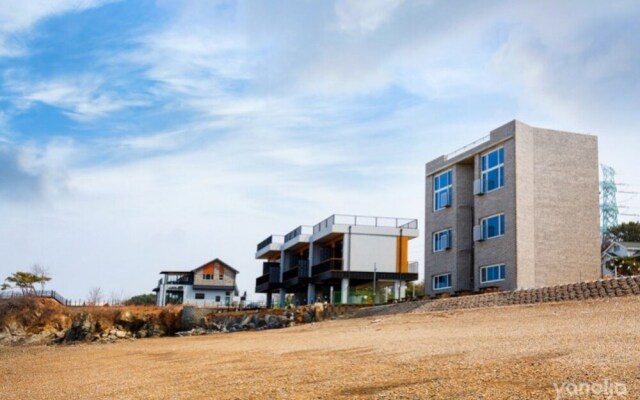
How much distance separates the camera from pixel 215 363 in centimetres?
2183

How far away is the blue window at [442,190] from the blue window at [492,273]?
19.9 ft

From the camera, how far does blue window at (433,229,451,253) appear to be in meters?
48.0

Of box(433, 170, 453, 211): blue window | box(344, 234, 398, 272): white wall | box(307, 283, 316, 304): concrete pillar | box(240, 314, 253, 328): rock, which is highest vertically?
box(433, 170, 453, 211): blue window

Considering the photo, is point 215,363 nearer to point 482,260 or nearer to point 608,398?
point 608,398

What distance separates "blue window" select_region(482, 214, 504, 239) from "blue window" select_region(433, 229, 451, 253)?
4.27 meters

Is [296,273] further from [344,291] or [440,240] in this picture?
[440,240]

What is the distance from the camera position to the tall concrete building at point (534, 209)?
40750 millimetres

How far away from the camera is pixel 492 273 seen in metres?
42.9

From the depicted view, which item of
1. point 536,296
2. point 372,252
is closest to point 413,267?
point 372,252

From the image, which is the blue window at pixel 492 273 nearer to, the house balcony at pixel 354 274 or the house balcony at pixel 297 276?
the house balcony at pixel 354 274

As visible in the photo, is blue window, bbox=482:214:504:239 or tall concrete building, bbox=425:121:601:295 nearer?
tall concrete building, bbox=425:121:601:295

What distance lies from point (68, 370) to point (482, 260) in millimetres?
25777

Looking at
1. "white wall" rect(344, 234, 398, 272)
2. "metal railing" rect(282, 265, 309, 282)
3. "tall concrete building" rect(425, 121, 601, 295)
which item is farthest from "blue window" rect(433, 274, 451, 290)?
"metal railing" rect(282, 265, 309, 282)

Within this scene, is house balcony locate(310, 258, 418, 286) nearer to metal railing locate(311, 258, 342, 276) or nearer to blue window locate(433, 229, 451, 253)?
metal railing locate(311, 258, 342, 276)
